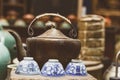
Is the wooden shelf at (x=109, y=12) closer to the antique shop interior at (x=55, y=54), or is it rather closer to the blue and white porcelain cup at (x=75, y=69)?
the antique shop interior at (x=55, y=54)

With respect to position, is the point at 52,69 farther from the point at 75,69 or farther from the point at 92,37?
the point at 92,37

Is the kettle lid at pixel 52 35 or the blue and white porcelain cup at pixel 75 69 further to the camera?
the kettle lid at pixel 52 35

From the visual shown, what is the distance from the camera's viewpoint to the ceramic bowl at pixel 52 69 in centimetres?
182

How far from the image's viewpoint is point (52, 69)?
1816 mm

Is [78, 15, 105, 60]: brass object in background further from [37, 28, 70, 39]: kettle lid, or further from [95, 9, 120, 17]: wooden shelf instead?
[95, 9, 120, 17]: wooden shelf

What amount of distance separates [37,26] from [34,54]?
281 cm

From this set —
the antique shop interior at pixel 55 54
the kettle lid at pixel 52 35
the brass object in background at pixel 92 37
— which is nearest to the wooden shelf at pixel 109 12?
the antique shop interior at pixel 55 54

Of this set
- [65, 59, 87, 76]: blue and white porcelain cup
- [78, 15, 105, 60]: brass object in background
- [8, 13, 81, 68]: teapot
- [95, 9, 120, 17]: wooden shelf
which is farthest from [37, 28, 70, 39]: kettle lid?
[95, 9, 120, 17]: wooden shelf

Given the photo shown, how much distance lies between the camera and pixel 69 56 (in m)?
2.04

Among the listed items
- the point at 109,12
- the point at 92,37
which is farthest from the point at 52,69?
the point at 109,12

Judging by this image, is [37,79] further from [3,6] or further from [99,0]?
[99,0]

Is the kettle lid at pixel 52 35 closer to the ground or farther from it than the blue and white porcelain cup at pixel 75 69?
farther from it

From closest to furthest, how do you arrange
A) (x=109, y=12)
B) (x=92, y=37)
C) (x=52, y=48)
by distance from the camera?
(x=52, y=48) → (x=92, y=37) → (x=109, y=12)

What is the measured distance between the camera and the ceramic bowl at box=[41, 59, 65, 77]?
5.96 feet
